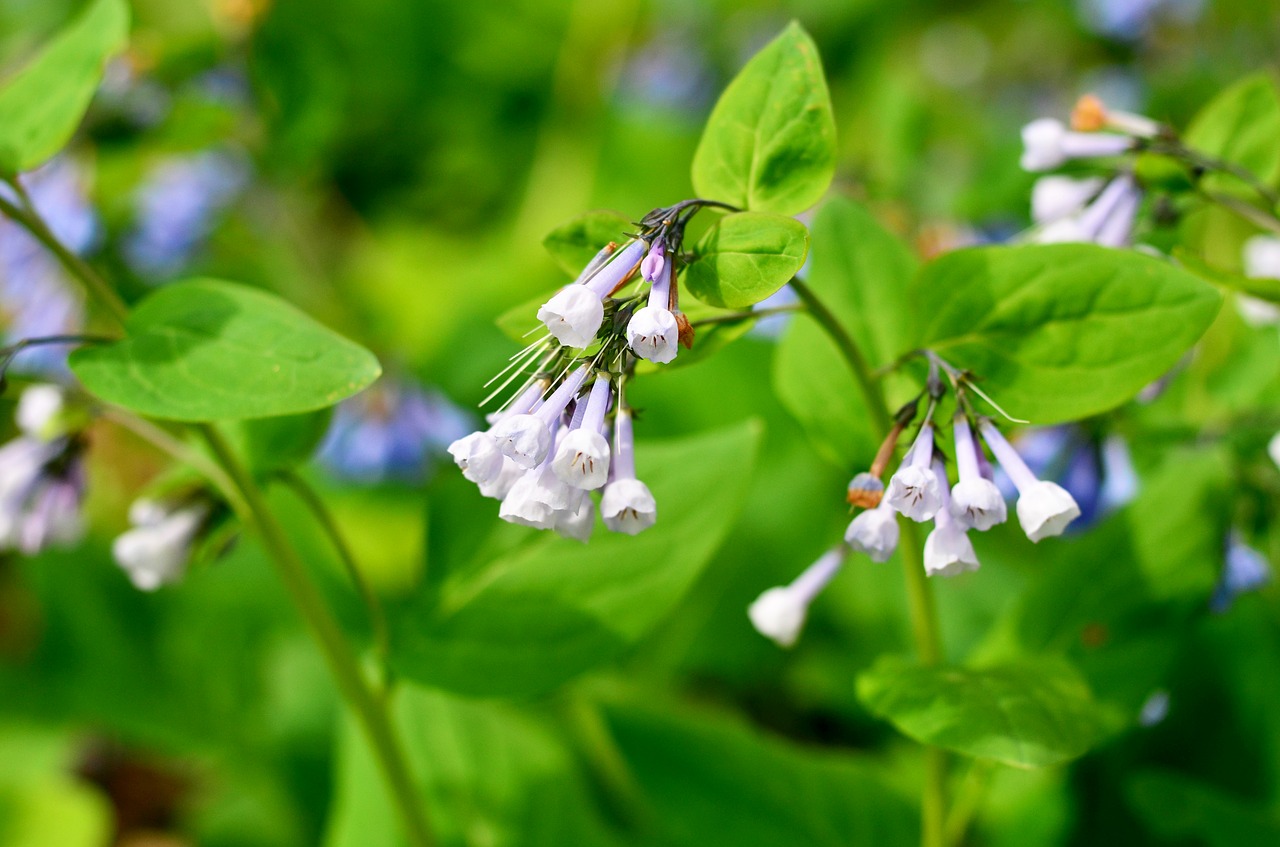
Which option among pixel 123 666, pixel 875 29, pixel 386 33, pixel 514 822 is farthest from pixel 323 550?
pixel 875 29

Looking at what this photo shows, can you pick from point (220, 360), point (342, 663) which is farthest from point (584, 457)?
point (342, 663)

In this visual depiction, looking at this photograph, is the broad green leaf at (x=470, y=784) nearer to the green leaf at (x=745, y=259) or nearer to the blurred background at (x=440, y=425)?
the blurred background at (x=440, y=425)

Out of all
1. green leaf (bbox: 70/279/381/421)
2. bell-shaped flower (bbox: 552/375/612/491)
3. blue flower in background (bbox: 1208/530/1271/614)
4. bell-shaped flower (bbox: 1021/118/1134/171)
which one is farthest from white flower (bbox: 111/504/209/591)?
blue flower in background (bbox: 1208/530/1271/614)

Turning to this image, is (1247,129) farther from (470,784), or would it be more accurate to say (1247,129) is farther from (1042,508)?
(470,784)

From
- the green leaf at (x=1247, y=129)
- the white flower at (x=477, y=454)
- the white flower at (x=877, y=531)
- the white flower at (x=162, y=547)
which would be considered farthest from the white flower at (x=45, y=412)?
the green leaf at (x=1247, y=129)

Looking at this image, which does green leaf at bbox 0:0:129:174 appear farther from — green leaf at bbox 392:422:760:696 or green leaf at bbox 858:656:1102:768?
green leaf at bbox 858:656:1102:768

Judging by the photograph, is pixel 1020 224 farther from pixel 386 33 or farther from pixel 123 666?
pixel 386 33
